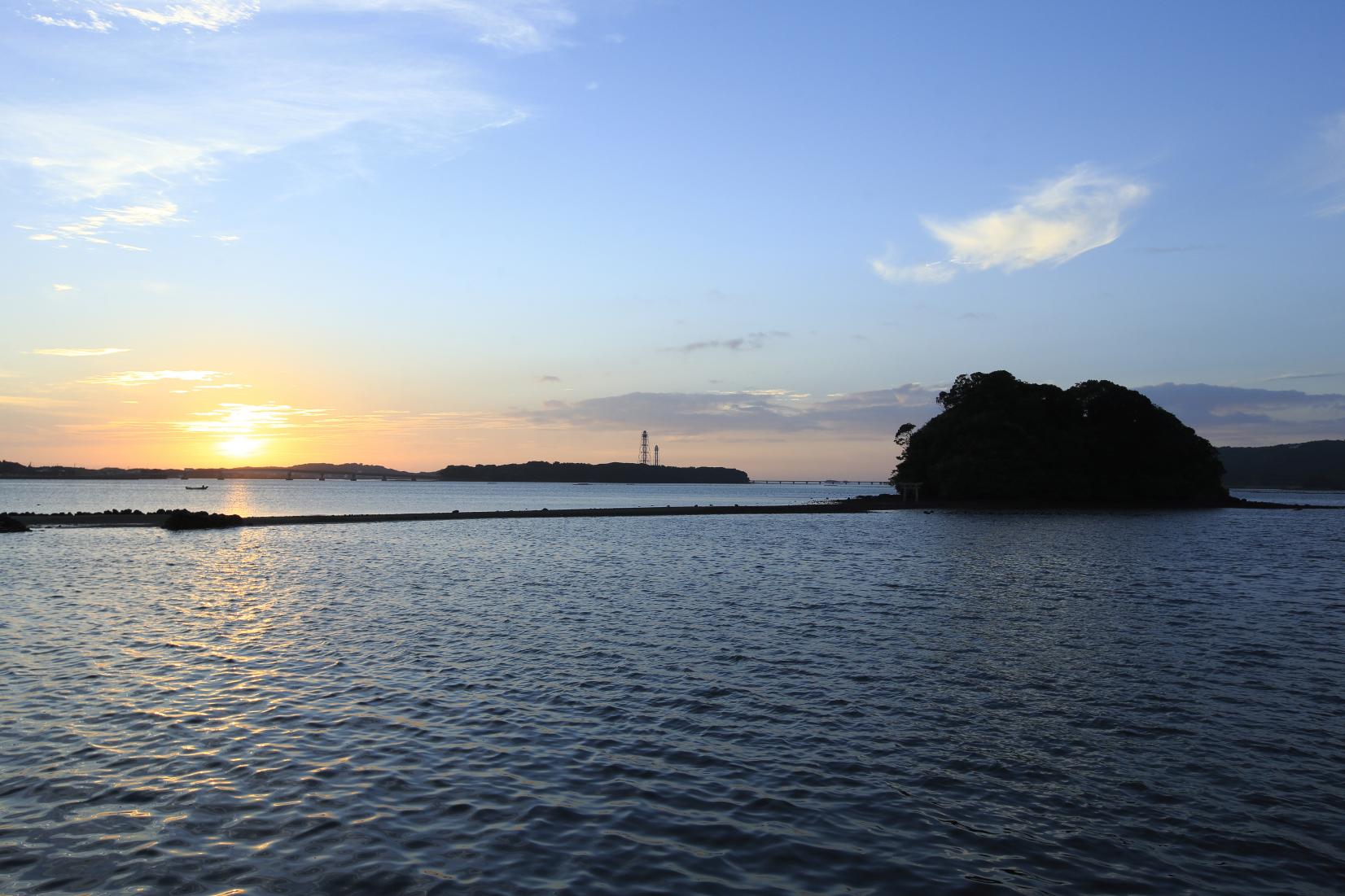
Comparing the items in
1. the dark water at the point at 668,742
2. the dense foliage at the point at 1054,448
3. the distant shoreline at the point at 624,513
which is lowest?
the dark water at the point at 668,742

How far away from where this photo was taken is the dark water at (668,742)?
10156mm

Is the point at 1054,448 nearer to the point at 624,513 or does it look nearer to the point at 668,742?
the point at 624,513

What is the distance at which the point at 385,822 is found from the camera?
1119 cm

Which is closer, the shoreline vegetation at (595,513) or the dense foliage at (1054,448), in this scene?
the shoreline vegetation at (595,513)

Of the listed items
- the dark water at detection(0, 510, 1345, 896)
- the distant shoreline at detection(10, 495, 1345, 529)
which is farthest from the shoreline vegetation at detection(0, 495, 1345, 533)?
the dark water at detection(0, 510, 1345, 896)

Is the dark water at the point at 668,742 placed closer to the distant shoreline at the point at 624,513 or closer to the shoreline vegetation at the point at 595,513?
the shoreline vegetation at the point at 595,513

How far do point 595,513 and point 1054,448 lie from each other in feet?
288

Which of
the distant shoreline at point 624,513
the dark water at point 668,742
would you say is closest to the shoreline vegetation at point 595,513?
the distant shoreline at point 624,513

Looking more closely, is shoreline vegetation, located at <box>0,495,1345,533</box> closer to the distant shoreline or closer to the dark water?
the distant shoreline

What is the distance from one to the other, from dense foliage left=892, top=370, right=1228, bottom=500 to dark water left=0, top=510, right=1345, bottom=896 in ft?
348

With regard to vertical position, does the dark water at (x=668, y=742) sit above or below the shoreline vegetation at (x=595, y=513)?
below

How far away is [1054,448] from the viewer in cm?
14388

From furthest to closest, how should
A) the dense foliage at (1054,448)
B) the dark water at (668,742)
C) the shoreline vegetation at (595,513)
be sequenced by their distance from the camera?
the dense foliage at (1054,448), the shoreline vegetation at (595,513), the dark water at (668,742)

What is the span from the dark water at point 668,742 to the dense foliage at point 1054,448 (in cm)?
10604
